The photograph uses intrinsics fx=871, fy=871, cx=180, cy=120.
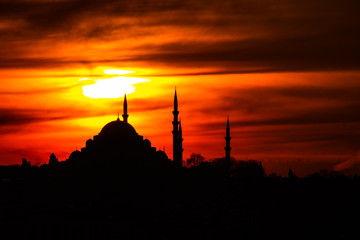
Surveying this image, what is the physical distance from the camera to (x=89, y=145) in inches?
4016

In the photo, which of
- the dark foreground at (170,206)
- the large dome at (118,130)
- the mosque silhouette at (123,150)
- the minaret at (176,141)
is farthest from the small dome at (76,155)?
the minaret at (176,141)

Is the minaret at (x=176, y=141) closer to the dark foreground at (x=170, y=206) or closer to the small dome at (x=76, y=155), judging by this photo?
the dark foreground at (x=170, y=206)

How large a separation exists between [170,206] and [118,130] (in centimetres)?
1422

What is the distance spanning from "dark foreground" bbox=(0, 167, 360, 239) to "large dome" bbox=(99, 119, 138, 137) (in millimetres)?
4592

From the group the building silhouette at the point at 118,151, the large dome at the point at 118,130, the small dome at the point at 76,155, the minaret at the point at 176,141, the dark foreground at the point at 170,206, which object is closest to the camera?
the dark foreground at the point at 170,206

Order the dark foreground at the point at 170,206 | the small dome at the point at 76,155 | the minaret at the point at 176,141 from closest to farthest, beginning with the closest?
the dark foreground at the point at 170,206, the minaret at the point at 176,141, the small dome at the point at 76,155

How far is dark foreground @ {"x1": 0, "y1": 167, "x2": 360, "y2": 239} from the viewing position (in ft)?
264

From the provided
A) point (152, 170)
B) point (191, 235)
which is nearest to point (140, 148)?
point (152, 170)

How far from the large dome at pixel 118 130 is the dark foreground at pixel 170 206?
15.1 ft

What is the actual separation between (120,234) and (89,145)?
24656 millimetres

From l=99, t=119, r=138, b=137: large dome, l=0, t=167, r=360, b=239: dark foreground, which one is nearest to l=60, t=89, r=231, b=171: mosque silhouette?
l=99, t=119, r=138, b=137: large dome

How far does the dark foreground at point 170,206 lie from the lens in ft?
264

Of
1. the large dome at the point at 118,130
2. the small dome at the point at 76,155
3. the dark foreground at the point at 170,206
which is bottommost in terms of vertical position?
the dark foreground at the point at 170,206

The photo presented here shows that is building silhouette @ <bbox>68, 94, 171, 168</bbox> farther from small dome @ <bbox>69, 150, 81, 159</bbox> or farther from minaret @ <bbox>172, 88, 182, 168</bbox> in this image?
minaret @ <bbox>172, 88, 182, 168</bbox>
